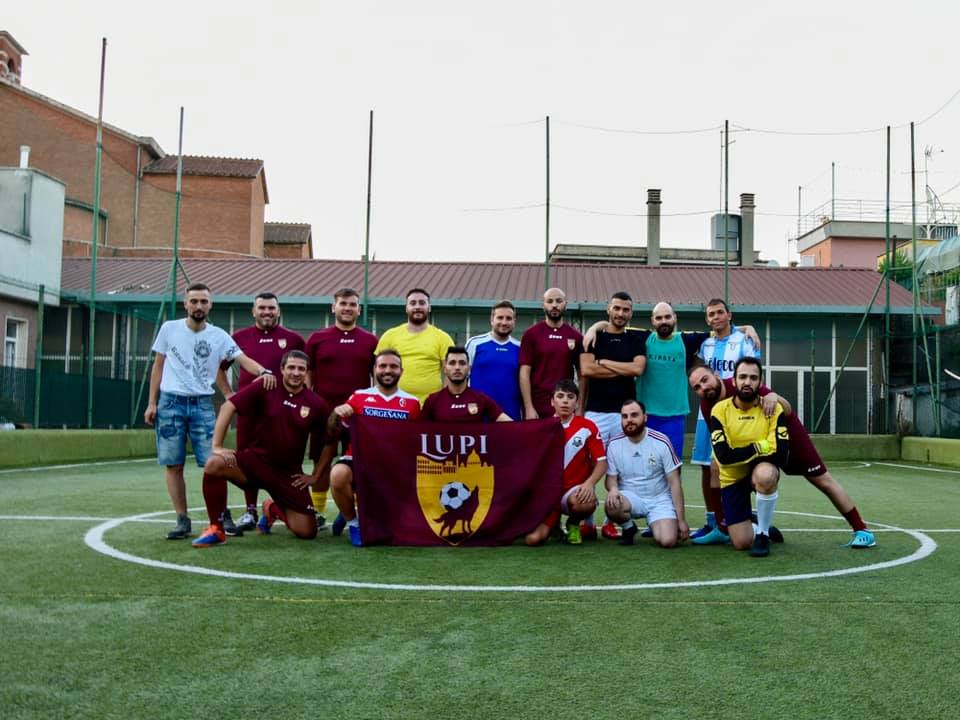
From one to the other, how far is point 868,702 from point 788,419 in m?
3.60

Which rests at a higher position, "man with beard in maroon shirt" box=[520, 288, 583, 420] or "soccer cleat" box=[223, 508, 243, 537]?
"man with beard in maroon shirt" box=[520, 288, 583, 420]

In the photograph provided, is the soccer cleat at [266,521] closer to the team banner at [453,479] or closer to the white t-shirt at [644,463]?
the team banner at [453,479]

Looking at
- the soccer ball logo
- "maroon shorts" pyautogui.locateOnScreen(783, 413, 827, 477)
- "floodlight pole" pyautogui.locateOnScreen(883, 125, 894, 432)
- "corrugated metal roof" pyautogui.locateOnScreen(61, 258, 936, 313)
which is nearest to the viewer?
"maroon shorts" pyautogui.locateOnScreen(783, 413, 827, 477)

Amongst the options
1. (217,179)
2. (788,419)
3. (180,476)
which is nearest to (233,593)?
(180,476)

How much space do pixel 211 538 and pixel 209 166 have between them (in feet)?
122

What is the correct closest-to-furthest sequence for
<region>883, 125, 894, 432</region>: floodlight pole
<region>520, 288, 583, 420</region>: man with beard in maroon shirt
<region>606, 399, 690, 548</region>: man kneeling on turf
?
1. <region>606, 399, 690, 548</region>: man kneeling on turf
2. <region>520, 288, 583, 420</region>: man with beard in maroon shirt
3. <region>883, 125, 894, 432</region>: floodlight pole

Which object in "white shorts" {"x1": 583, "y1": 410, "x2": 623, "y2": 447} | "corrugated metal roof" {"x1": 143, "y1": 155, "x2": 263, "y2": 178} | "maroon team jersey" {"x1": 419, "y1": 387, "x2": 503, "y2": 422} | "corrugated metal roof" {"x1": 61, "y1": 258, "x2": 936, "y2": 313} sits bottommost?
"white shorts" {"x1": 583, "y1": 410, "x2": 623, "y2": 447}

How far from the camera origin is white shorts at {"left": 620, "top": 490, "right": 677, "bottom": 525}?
6820 millimetres

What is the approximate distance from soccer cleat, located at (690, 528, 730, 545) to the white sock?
0.57 meters

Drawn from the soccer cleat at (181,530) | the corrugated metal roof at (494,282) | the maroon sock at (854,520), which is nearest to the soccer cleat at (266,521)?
Answer: the soccer cleat at (181,530)

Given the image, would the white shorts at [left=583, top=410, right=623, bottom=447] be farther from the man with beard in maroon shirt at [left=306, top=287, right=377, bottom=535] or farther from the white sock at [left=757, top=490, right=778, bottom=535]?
the man with beard in maroon shirt at [left=306, top=287, right=377, bottom=535]

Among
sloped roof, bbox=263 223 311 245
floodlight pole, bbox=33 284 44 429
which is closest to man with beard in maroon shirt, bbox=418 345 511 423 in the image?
floodlight pole, bbox=33 284 44 429

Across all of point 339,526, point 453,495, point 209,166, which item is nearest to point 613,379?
point 453,495

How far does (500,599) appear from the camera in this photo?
186 inches
